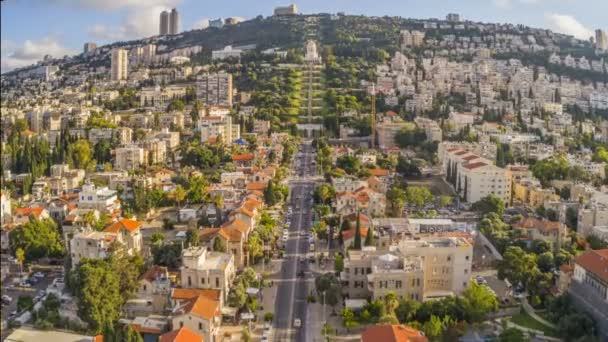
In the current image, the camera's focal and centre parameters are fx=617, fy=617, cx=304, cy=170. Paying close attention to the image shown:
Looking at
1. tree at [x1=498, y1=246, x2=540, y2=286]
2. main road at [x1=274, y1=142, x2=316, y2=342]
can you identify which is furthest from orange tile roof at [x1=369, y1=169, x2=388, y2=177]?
tree at [x1=498, y1=246, x2=540, y2=286]

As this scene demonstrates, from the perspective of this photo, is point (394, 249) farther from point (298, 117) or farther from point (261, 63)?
point (261, 63)

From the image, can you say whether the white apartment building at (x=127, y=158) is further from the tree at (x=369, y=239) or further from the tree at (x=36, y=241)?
the tree at (x=369, y=239)

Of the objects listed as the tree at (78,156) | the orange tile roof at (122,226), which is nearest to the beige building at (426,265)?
the orange tile roof at (122,226)

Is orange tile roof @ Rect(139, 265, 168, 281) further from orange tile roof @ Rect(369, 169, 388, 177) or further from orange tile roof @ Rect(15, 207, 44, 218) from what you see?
orange tile roof @ Rect(369, 169, 388, 177)

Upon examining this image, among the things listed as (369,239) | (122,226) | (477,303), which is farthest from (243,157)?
(477,303)

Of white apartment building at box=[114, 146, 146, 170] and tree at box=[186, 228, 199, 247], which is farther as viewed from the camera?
white apartment building at box=[114, 146, 146, 170]

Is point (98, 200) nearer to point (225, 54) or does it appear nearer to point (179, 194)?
point (179, 194)
